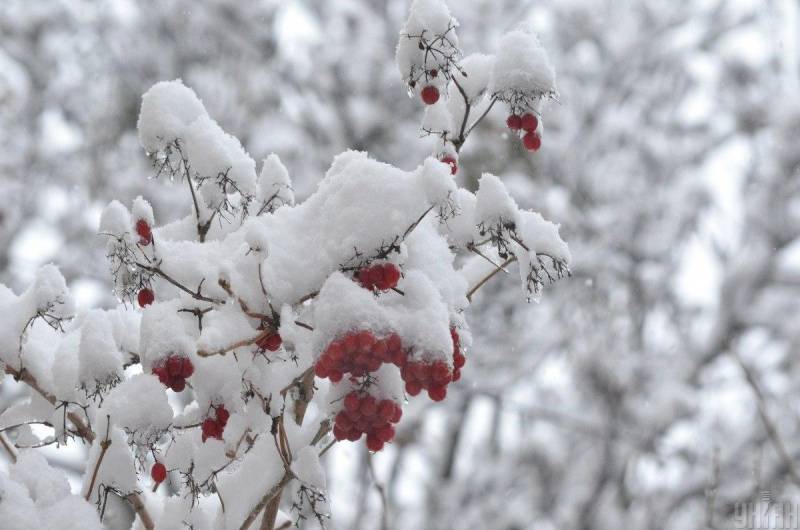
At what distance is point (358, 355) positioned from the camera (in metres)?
1.38

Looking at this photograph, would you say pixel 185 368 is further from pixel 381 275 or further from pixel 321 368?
pixel 381 275

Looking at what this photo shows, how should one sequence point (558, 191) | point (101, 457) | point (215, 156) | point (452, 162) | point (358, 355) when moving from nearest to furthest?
point (358, 355), point (101, 457), point (215, 156), point (452, 162), point (558, 191)

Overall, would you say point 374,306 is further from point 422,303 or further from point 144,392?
point 144,392

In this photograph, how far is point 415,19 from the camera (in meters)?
1.88

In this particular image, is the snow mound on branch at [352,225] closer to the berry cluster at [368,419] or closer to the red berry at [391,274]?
the red berry at [391,274]

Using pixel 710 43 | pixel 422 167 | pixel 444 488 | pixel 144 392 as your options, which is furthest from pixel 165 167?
pixel 710 43

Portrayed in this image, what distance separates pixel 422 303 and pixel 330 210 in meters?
0.28

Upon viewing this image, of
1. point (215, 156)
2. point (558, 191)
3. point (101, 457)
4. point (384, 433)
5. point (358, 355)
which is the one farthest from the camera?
point (558, 191)

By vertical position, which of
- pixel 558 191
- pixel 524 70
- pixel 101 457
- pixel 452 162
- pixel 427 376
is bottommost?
pixel 101 457

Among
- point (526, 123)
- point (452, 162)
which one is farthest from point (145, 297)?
point (526, 123)

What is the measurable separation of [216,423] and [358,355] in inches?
15.1

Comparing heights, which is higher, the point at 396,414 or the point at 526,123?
the point at 526,123

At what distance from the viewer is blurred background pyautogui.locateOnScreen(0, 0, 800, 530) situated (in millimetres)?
8891

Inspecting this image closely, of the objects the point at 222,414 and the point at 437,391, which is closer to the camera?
the point at 437,391
